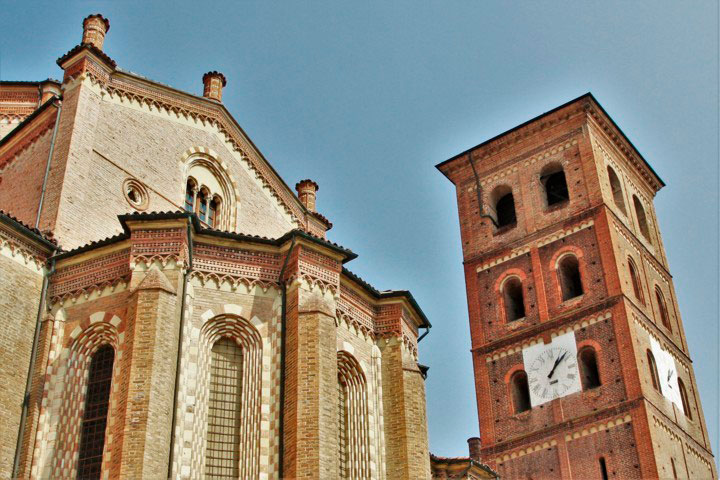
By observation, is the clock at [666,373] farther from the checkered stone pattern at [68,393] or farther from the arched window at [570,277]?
the checkered stone pattern at [68,393]

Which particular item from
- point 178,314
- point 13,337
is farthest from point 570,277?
point 13,337

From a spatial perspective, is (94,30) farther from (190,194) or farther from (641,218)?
(641,218)

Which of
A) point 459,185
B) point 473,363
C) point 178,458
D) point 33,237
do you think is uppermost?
point 459,185

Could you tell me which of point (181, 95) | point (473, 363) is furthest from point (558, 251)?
point (181, 95)

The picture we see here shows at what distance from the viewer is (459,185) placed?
44375 millimetres

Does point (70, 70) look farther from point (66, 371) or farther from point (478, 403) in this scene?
point (478, 403)

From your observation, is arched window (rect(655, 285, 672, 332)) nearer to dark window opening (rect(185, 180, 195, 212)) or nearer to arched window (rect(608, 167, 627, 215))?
arched window (rect(608, 167, 627, 215))

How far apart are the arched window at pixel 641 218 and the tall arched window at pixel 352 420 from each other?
85.3ft

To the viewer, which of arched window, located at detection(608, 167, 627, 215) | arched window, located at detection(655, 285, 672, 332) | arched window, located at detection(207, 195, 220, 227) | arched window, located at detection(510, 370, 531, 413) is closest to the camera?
arched window, located at detection(207, 195, 220, 227)

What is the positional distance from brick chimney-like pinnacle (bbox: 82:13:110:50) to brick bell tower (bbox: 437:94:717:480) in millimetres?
20659

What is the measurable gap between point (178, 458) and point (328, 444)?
2.49 metres

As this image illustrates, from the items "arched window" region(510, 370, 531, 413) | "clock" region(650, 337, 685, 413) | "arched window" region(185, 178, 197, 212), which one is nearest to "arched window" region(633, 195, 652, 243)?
"clock" region(650, 337, 685, 413)

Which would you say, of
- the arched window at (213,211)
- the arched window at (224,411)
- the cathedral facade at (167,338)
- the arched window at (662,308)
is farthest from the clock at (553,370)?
the arched window at (224,411)

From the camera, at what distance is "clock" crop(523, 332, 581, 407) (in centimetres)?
3516
